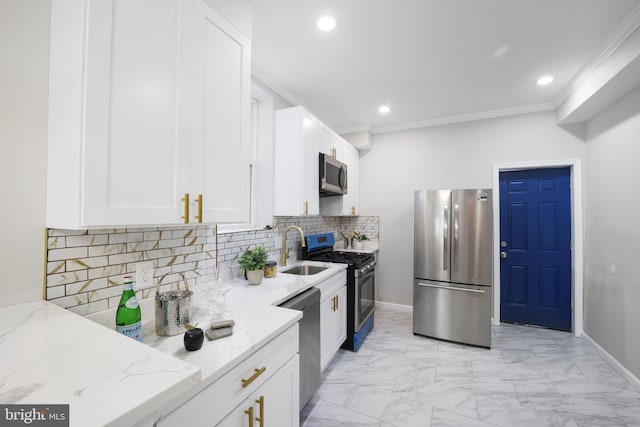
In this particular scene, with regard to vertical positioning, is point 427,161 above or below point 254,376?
above

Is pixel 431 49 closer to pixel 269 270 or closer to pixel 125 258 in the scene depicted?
pixel 269 270

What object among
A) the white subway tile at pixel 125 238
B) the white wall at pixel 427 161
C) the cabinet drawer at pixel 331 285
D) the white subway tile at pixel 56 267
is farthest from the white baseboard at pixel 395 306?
the white subway tile at pixel 56 267

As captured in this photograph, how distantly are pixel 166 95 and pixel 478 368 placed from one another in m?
3.13

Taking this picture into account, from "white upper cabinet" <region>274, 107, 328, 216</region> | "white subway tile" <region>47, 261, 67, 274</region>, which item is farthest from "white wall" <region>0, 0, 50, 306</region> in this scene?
"white upper cabinet" <region>274, 107, 328, 216</region>

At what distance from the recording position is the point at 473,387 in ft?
7.22

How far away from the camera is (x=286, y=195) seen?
2.56m

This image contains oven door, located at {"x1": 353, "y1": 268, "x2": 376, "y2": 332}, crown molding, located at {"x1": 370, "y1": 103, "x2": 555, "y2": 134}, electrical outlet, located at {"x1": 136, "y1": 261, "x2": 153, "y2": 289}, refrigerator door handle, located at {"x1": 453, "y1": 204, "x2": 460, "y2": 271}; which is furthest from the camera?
crown molding, located at {"x1": 370, "y1": 103, "x2": 555, "y2": 134}

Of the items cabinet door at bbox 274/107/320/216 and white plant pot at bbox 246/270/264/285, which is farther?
cabinet door at bbox 274/107/320/216

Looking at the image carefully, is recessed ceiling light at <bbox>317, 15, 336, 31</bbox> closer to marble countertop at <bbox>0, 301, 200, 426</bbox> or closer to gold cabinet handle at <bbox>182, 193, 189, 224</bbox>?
gold cabinet handle at <bbox>182, 193, 189, 224</bbox>

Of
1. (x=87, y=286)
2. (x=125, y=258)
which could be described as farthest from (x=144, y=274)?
(x=87, y=286)

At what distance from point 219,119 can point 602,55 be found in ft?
9.87

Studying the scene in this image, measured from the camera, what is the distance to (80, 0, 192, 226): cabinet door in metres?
0.89

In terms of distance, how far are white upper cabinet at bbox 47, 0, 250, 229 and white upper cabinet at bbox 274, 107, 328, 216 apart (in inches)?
47.5

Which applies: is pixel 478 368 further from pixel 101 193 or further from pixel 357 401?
pixel 101 193
